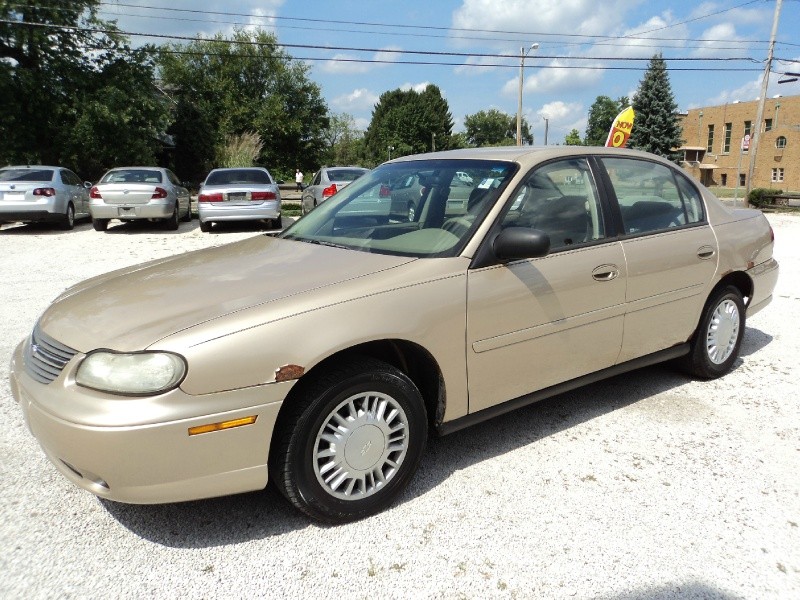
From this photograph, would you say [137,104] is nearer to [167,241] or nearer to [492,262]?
[167,241]

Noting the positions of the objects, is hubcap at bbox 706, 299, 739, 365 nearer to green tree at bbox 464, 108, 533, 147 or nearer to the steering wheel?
the steering wheel

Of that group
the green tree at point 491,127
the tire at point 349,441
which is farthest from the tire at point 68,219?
the green tree at point 491,127

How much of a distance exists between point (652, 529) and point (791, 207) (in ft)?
86.3

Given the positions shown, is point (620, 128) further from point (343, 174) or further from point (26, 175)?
point (26, 175)

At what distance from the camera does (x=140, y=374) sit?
232 cm

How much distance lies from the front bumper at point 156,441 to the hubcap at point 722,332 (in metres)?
3.29

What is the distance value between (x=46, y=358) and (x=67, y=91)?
86.4 ft

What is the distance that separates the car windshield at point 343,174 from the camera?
1534cm

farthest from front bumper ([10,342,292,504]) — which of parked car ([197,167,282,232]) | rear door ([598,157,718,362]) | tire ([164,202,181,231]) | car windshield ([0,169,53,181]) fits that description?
car windshield ([0,169,53,181])

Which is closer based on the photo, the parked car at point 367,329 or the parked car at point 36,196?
the parked car at point 367,329

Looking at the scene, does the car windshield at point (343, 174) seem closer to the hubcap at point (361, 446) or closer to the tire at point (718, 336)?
the tire at point (718, 336)

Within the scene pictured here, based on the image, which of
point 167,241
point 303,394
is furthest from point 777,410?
point 167,241

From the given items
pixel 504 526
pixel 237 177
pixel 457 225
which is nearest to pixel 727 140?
pixel 237 177

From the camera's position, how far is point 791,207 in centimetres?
2438
